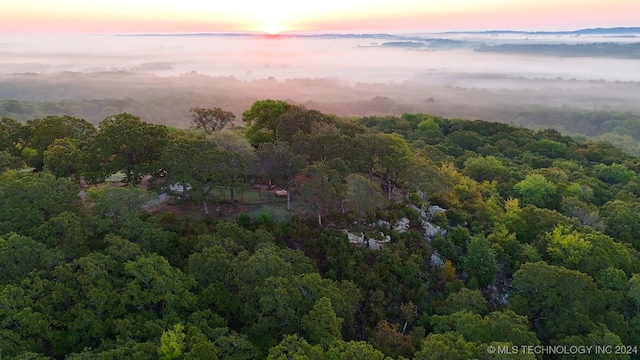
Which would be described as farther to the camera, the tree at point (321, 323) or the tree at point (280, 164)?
the tree at point (280, 164)

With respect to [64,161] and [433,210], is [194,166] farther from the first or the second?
[433,210]

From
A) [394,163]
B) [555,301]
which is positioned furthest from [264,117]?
[555,301]

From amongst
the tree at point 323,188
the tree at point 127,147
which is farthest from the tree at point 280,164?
the tree at point 127,147

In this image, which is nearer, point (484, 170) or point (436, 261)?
point (436, 261)

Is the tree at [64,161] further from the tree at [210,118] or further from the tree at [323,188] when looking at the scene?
the tree at [323,188]

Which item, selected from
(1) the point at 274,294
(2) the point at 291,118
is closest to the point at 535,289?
(1) the point at 274,294

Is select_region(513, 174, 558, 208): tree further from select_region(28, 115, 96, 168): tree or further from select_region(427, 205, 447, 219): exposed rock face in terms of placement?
select_region(28, 115, 96, 168): tree
